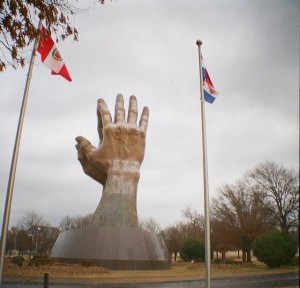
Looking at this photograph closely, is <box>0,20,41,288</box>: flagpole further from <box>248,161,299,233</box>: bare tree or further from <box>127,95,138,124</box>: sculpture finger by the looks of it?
<box>248,161,299,233</box>: bare tree

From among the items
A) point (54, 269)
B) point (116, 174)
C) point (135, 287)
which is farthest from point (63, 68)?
point (116, 174)

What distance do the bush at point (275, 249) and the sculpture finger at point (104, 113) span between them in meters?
15.3

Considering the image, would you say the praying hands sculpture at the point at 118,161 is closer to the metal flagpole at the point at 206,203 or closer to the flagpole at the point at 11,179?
the metal flagpole at the point at 206,203

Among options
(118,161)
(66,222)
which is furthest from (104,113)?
(66,222)

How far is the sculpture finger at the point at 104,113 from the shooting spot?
965 inches

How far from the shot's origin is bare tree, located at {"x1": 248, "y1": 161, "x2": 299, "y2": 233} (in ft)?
113

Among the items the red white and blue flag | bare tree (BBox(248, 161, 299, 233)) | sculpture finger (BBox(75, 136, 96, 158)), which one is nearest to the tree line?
bare tree (BBox(248, 161, 299, 233))

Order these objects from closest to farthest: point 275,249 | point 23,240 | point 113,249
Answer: point 113,249 → point 275,249 → point 23,240

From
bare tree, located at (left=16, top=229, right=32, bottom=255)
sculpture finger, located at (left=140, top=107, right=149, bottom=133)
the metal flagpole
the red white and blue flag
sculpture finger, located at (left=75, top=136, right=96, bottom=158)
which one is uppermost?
sculpture finger, located at (left=140, top=107, right=149, bottom=133)

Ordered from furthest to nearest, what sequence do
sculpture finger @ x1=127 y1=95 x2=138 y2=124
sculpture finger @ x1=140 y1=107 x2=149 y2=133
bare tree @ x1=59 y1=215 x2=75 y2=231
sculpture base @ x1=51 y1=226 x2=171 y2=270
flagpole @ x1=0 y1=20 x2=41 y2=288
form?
bare tree @ x1=59 y1=215 x2=75 y2=231, sculpture finger @ x1=140 y1=107 x2=149 y2=133, sculpture finger @ x1=127 y1=95 x2=138 y2=124, sculpture base @ x1=51 y1=226 x2=171 y2=270, flagpole @ x1=0 y1=20 x2=41 y2=288

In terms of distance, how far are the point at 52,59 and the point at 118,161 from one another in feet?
47.5

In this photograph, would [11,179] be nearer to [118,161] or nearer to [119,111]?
[118,161]

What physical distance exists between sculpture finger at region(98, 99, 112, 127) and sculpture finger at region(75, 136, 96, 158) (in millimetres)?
2076

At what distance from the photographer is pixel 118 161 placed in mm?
23703
